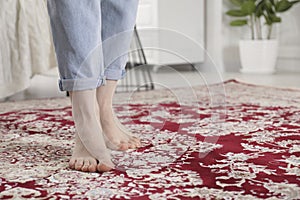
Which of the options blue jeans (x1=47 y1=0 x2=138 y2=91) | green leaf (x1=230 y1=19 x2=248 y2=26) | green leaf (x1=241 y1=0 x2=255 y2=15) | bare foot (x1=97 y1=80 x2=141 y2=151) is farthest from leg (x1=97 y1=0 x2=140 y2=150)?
green leaf (x1=230 y1=19 x2=248 y2=26)

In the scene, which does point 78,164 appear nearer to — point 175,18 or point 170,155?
point 170,155

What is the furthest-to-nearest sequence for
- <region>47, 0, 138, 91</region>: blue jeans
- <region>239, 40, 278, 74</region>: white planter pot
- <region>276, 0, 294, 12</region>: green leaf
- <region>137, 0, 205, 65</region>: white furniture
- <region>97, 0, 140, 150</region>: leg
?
<region>137, 0, 205, 65</region>: white furniture → <region>239, 40, 278, 74</region>: white planter pot → <region>276, 0, 294, 12</region>: green leaf → <region>97, 0, 140, 150</region>: leg → <region>47, 0, 138, 91</region>: blue jeans

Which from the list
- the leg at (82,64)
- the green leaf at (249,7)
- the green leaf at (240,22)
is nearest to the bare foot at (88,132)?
the leg at (82,64)

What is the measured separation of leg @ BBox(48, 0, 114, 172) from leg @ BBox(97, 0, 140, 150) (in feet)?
0.43

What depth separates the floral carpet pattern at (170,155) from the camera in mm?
1004

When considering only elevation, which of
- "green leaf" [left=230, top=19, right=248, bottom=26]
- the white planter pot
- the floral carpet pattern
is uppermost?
"green leaf" [left=230, top=19, right=248, bottom=26]

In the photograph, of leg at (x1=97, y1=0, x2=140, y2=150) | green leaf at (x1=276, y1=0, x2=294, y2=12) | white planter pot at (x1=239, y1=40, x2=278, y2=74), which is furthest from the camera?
white planter pot at (x1=239, y1=40, x2=278, y2=74)

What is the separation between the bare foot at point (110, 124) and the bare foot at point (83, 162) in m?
0.13

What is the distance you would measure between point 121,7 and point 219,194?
1.81 feet

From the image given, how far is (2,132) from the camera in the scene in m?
1.62

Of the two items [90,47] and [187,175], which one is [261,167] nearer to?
[187,175]

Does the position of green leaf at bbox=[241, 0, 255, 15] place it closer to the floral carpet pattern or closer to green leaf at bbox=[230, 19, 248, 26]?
green leaf at bbox=[230, 19, 248, 26]

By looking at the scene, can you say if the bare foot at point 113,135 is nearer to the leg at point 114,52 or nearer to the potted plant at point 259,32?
the leg at point 114,52

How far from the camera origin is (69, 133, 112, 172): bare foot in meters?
1.14
